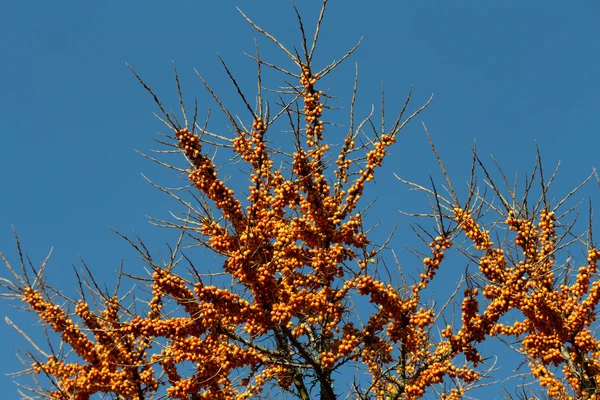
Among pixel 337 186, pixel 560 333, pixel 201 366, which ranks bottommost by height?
pixel 560 333

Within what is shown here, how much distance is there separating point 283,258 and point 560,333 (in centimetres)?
295

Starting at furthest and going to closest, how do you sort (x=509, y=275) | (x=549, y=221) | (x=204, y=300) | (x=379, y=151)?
(x=549, y=221)
(x=379, y=151)
(x=509, y=275)
(x=204, y=300)

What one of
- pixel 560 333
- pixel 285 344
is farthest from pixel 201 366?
pixel 560 333

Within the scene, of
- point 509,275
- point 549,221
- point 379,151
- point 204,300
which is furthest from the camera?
point 549,221

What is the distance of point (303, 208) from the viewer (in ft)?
21.2

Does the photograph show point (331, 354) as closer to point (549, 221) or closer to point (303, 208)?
point (303, 208)

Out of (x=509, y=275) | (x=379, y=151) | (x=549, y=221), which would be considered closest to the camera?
(x=509, y=275)

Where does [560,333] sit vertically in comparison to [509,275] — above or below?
below

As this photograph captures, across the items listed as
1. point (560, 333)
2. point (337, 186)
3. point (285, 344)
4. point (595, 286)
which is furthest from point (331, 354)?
point (595, 286)

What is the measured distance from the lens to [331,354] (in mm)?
5957

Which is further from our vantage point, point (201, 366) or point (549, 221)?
point (549, 221)

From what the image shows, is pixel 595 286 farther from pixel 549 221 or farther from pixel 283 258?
pixel 283 258

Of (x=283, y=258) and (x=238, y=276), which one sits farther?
(x=283, y=258)

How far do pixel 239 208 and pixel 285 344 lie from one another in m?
1.64
